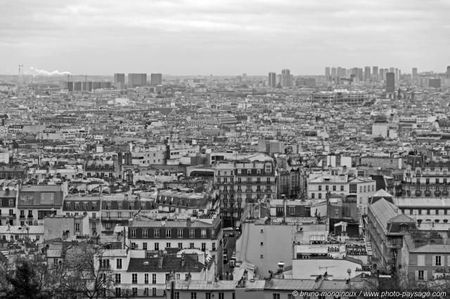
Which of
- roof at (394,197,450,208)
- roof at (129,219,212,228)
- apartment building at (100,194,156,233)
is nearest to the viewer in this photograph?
roof at (129,219,212,228)

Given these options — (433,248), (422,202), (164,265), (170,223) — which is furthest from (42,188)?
(433,248)

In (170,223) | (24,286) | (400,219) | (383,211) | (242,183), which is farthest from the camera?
(242,183)

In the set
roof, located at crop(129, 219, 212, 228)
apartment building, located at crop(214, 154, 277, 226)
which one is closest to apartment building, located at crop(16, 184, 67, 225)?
roof, located at crop(129, 219, 212, 228)

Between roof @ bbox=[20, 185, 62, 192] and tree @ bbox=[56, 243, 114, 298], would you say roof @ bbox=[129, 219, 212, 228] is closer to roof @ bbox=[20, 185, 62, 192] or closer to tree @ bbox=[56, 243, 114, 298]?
tree @ bbox=[56, 243, 114, 298]

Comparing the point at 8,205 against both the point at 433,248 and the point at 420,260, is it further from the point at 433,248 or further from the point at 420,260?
the point at 433,248

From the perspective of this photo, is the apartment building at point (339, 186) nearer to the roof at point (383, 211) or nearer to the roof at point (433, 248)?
the roof at point (383, 211)

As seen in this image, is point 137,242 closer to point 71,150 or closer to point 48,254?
point 48,254

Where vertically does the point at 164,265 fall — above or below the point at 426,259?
below

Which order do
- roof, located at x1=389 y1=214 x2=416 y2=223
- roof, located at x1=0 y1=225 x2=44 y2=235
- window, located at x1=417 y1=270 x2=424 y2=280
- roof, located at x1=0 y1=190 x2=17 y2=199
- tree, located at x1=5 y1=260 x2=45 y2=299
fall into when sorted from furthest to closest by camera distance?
1. roof, located at x1=0 y1=190 x2=17 y2=199
2. roof, located at x1=0 y1=225 x2=44 y2=235
3. roof, located at x1=389 y1=214 x2=416 y2=223
4. window, located at x1=417 y1=270 x2=424 y2=280
5. tree, located at x1=5 y1=260 x2=45 y2=299
